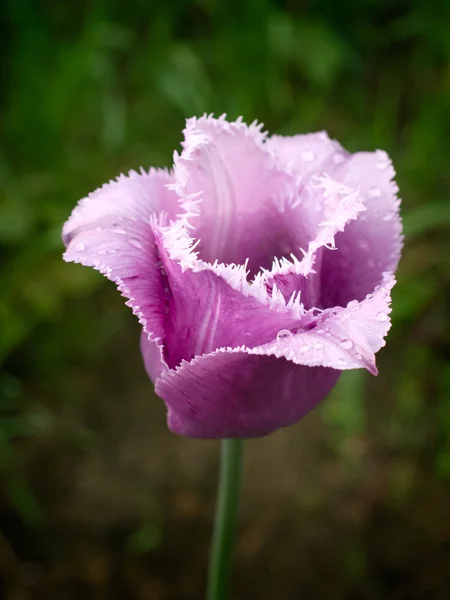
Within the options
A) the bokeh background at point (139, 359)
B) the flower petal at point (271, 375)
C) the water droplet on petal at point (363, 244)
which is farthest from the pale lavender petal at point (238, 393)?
the bokeh background at point (139, 359)

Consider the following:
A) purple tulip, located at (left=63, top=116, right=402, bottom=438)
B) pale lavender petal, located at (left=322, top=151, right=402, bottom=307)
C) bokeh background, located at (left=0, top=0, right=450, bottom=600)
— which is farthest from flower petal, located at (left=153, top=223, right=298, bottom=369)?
bokeh background, located at (left=0, top=0, right=450, bottom=600)

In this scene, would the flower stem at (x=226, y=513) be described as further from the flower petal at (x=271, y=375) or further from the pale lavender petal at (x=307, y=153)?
the pale lavender petal at (x=307, y=153)

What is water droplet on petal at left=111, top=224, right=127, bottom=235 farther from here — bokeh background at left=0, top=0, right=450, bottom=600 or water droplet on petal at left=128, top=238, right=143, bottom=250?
bokeh background at left=0, top=0, right=450, bottom=600

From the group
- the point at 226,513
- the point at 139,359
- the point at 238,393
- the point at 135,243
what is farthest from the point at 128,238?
the point at 139,359

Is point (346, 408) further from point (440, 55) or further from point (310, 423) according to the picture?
point (440, 55)

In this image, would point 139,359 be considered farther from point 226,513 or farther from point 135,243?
point 135,243

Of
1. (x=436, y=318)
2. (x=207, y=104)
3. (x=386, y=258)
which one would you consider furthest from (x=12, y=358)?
(x=386, y=258)
